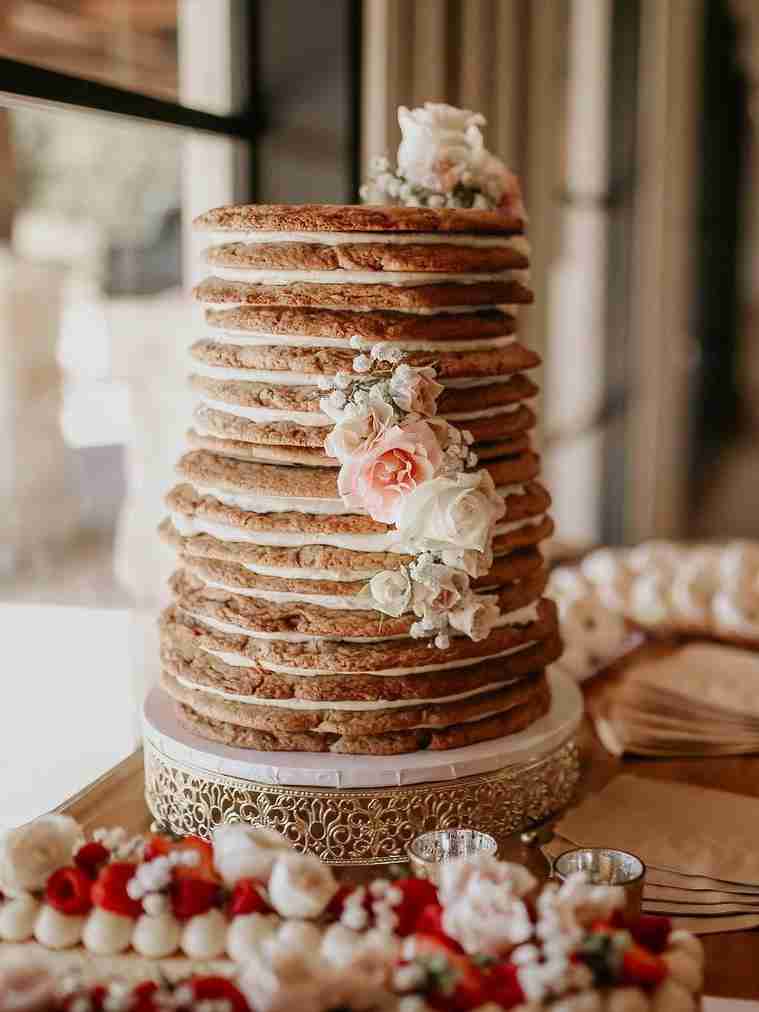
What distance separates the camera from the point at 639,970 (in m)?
0.92

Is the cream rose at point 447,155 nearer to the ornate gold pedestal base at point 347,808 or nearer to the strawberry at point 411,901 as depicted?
the ornate gold pedestal base at point 347,808

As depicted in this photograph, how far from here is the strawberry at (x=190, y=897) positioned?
1.01m

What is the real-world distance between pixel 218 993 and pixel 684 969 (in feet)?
1.16

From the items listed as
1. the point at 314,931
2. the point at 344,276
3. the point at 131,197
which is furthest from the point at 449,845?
the point at 131,197

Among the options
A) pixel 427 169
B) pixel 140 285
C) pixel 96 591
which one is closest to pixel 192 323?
pixel 140 285

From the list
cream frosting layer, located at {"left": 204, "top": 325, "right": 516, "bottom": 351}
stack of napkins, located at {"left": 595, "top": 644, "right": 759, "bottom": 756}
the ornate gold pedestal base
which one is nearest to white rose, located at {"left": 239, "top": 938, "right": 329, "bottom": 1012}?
the ornate gold pedestal base

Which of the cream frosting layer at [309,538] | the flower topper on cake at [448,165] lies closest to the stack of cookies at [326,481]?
the cream frosting layer at [309,538]

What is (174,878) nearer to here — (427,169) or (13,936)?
(13,936)

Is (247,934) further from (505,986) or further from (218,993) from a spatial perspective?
(505,986)

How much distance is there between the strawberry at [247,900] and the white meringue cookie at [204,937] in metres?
0.02

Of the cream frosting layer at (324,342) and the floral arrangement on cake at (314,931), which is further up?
the cream frosting layer at (324,342)

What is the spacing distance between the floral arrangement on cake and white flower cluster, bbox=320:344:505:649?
278 mm

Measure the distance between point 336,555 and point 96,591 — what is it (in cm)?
105

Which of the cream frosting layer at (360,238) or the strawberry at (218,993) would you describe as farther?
the cream frosting layer at (360,238)
